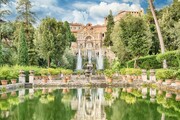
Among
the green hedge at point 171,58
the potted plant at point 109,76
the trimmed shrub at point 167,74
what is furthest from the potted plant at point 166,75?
the potted plant at point 109,76

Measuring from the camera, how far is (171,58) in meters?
23.6

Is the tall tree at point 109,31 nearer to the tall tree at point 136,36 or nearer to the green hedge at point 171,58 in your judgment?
the tall tree at point 136,36

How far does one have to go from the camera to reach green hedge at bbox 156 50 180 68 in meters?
20.4

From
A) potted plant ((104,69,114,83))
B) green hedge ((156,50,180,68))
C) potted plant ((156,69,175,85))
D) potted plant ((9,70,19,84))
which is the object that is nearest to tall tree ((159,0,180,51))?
potted plant ((104,69,114,83))

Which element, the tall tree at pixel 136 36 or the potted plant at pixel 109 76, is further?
the tall tree at pixel 136 36

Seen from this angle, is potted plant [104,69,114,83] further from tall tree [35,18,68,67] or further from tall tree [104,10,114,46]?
tall tree [104,10,114,46]

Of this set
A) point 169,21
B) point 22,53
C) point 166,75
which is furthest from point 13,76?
point 169,21

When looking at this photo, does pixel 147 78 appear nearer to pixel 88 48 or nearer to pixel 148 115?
pixel 148 115

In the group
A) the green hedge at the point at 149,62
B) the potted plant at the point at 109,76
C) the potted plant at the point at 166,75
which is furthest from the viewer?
the green hedge at the point at 149,62

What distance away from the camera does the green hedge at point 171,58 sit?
67.0 ft

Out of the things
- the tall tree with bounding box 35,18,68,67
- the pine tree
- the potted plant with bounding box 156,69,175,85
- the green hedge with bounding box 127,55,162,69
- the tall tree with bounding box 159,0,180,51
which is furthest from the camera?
the tall tree with bounding box 35,18,68,67

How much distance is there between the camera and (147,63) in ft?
96.0

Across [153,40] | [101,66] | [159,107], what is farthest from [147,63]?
[101,66]

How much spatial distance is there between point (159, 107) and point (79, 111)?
2.59 meters
